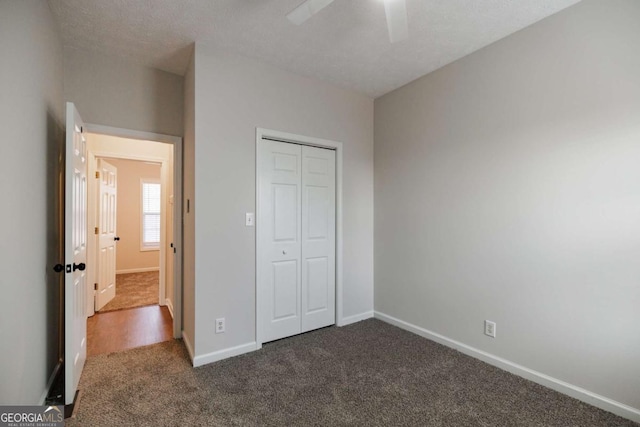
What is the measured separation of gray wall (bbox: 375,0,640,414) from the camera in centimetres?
187

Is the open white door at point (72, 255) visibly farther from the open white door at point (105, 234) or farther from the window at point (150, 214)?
the window at point (150, 214)

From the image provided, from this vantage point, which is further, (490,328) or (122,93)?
(122,93)

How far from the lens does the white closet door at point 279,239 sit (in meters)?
2.87

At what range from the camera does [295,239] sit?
3.10 meters

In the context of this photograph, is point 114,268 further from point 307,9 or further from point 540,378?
point 540,378

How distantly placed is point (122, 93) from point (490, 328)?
3810 millimetres

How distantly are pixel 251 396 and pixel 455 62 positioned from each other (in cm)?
319

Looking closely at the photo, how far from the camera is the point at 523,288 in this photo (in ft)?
7.59

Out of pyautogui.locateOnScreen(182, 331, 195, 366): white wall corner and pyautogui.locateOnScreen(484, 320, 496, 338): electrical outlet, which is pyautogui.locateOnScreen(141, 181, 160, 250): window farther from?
pyautogui.locateOnScreen(484, 320, 496, 338): electrical outlet

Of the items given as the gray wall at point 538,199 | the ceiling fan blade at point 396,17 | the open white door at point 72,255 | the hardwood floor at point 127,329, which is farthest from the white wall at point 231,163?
the ceiling fan blade at point 396,17

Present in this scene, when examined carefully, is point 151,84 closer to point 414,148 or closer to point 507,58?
point 414,148

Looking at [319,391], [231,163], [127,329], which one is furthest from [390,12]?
[127,329]

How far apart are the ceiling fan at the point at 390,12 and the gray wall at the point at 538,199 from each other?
4.14 ft

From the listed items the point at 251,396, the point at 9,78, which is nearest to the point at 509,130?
the point at 251,396
